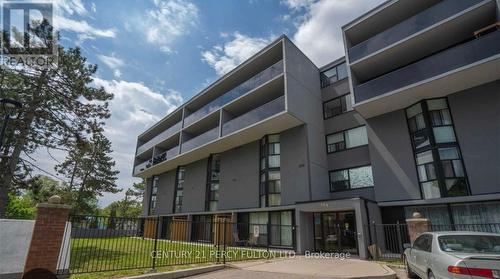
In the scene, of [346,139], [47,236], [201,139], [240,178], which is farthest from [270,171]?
[47,236]

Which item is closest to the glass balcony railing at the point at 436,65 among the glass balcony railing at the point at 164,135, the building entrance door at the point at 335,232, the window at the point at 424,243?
the building entrance door at the point at 335,232

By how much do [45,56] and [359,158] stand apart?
69.2ft

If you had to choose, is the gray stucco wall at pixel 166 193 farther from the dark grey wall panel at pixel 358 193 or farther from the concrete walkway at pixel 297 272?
the concrete walkway at pixel 297 272

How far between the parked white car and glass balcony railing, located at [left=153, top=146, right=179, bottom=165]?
25261 millimetres

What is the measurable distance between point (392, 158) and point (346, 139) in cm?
391

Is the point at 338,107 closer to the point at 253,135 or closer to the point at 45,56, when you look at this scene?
the point at 253,135

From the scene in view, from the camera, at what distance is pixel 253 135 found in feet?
72.4

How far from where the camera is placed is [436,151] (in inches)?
584

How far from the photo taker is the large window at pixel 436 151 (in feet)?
46.5

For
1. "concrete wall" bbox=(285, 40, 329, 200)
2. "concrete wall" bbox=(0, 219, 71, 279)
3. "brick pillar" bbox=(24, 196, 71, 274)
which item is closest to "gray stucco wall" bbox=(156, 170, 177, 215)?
"concrete wall" bbox=(285, 40, 329, 200)

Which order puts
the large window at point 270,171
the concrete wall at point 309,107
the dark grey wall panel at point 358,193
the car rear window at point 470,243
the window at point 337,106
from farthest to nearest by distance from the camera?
the window at point 337,106 → the large window at point 270,171 → the concrete wall at point 309,107 → the dark grey wall panel at point 358,193 → the car rear window at point 470,243

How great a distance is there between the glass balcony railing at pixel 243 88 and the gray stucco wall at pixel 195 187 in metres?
4.86

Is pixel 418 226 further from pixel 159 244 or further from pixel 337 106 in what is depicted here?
pixel 159 244

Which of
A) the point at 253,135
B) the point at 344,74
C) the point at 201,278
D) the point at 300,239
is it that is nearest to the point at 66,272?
the point at 201,278
